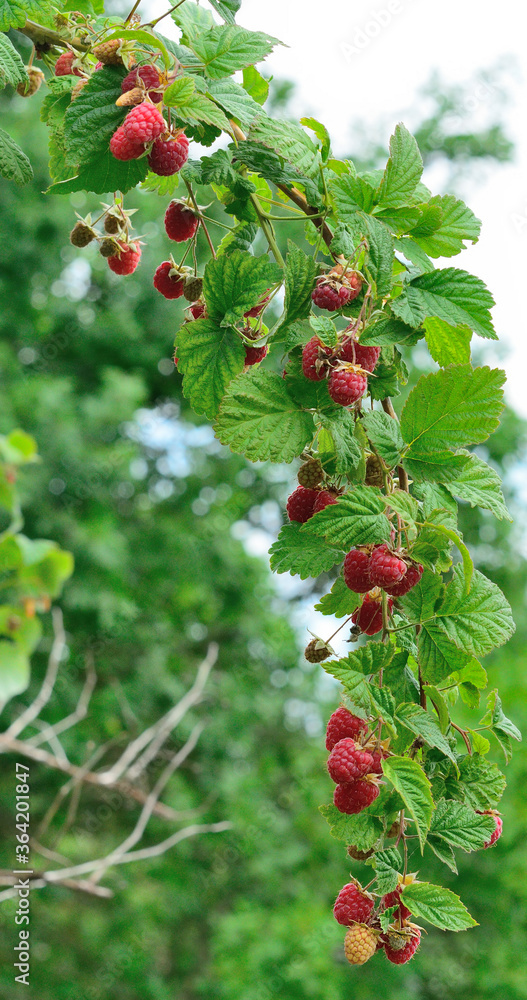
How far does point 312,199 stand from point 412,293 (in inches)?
4.0

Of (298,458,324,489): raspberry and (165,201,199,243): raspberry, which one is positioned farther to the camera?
(165,201,199,243): raspberry

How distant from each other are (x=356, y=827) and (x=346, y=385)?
288 millimetres

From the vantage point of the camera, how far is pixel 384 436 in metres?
0.58

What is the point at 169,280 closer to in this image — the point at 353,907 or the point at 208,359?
the point at 208,359

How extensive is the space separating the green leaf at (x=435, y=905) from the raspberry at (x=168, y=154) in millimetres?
512

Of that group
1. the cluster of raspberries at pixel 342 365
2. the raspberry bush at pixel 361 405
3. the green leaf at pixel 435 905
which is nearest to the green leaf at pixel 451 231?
the raspberry bush at pixel 361 405

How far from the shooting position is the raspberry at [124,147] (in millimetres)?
580

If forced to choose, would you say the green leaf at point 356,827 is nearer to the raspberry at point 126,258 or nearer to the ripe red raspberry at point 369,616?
the ripe red raspberry at point 369,616

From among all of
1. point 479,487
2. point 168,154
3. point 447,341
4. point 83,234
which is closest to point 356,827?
point 479,487

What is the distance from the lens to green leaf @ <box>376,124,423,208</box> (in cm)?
60

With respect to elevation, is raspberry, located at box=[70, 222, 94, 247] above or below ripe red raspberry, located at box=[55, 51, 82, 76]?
below

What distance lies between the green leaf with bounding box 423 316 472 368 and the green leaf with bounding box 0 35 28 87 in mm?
412

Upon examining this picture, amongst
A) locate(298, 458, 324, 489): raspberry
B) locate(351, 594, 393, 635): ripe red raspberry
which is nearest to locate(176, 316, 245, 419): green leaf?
locate(298, 458, 324, 489): raspberry

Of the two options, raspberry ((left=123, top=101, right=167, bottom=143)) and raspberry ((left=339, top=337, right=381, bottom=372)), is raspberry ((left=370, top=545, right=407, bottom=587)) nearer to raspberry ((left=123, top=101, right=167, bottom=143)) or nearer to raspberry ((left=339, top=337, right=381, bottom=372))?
raspberry ((left=339, top=337, right=381, bottom=372))
